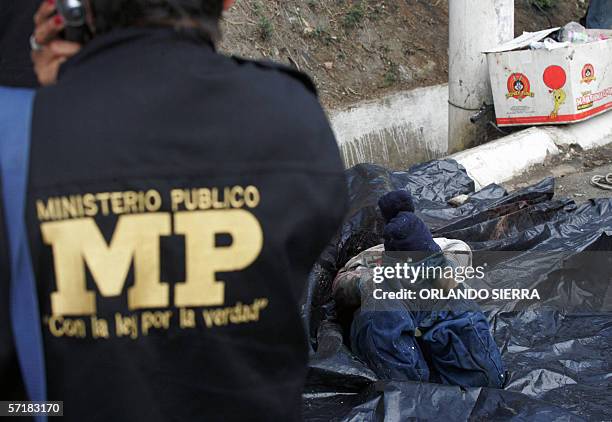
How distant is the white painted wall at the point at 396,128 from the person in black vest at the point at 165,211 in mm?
5625

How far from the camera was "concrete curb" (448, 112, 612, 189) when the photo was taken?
5312 millimetres

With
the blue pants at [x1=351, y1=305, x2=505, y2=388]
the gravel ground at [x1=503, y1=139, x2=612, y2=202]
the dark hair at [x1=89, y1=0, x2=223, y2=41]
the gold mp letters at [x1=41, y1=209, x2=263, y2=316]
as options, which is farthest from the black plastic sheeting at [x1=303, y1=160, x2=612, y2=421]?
the dark hair at [x1=89, y1=0, x2=223, y2=41]

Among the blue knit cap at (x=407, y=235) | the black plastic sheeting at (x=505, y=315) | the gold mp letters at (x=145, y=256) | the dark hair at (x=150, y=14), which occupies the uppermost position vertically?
the dark hair at (x=150, y=14)

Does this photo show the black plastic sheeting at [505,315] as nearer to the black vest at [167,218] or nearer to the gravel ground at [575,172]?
the gravel ground at [575,172]

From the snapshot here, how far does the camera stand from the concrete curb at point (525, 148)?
5.31 m

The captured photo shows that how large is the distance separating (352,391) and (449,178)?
93.8 inches

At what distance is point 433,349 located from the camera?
108 inches

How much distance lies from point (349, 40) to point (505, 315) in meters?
5.12

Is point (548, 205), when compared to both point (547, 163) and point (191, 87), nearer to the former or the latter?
point (547, 163)

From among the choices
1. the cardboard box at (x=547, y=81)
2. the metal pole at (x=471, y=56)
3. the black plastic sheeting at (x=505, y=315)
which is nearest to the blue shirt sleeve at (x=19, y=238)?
the black plastic sheeting at (x=505, y=315)

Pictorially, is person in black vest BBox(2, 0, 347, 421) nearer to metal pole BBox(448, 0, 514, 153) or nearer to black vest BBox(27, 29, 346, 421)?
black vest BBox(27, 29, 346, 421)

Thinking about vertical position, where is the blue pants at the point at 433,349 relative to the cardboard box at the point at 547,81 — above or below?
below

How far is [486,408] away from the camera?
2.48 m

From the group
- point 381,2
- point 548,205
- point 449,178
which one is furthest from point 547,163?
point 381,2
